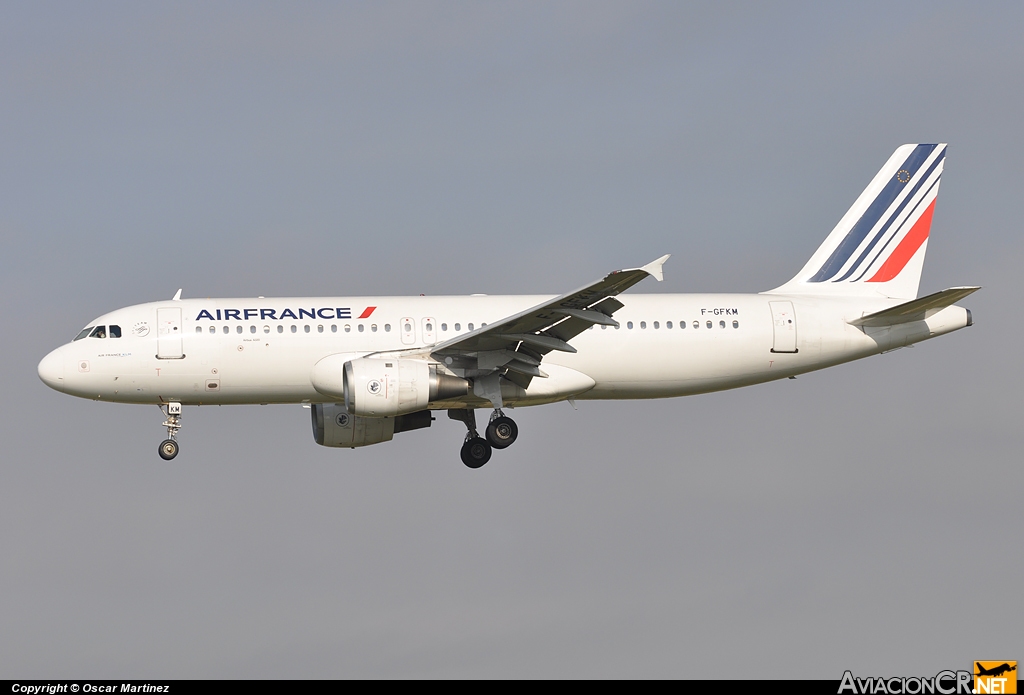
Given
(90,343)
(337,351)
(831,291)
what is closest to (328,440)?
(337,351)

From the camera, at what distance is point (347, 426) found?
3847cm

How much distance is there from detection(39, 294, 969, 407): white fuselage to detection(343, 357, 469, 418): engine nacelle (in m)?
1.12

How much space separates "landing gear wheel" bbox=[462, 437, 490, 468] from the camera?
37094 millimetres

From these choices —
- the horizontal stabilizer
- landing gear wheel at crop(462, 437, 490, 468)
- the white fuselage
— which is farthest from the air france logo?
the horizontal stabilizer

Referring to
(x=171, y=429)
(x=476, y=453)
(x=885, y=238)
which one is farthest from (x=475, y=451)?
(x=885, y=238)

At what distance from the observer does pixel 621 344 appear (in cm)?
3628

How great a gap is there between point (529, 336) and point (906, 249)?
1172cm

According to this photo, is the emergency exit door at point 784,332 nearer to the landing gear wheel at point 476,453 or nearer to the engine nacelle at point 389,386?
the landing gear wheel at point 476,453

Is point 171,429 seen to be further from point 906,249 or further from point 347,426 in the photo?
point 906,249

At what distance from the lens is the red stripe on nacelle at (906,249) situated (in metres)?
39.2

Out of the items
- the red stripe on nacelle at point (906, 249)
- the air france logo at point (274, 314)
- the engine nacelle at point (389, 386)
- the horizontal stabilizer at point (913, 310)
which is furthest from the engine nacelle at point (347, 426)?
the red stripe on nacelle at point (906, 249)

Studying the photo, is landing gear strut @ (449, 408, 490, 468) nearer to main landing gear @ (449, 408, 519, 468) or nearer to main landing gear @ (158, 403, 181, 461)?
main landing gear @ (449, 408, 519, 468)

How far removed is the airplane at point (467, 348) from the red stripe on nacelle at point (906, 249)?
151 cm

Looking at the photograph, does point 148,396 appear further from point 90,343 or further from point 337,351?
point 337,351
